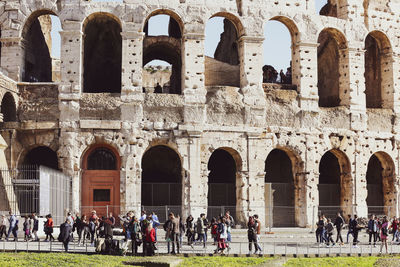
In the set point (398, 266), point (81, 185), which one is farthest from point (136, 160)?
point (398, 266)

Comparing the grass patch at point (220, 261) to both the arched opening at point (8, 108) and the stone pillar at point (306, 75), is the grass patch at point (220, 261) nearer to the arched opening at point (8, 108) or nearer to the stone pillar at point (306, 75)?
the stone pillar at point (306, 75)

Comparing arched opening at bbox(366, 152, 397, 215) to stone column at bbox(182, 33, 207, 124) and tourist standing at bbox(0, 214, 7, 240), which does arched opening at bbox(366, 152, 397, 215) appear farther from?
tourist standing at bbox(0, 214, 7, 240)

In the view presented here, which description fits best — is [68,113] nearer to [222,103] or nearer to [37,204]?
[37,204]

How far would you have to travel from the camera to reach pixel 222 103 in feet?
87.4

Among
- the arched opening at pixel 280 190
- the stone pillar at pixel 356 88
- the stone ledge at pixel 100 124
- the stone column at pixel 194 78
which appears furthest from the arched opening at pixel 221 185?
the stone pillar at pixel 356 88

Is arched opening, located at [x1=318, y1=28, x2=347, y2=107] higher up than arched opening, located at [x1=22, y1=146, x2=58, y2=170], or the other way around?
arched opening, located at [x1=318, y1=28, x2=347, y2=107]

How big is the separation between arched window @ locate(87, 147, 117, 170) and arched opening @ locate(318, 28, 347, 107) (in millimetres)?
11402

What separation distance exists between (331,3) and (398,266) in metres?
17.6

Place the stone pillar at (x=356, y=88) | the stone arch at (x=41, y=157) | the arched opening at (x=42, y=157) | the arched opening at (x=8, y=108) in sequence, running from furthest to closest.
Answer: the stone pillar at (x=356, y=88), the arched opening at (x=42, y=157), the stone arch at (x=41, y=157), the arched opening at (x=8, y=108)

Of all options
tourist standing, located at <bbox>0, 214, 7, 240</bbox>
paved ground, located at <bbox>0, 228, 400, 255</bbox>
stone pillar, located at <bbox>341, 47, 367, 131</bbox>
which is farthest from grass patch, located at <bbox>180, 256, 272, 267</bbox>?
stone pillar, located at <bbox>341, 47, 367, 131</bbox>

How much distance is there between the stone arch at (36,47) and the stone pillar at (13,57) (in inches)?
9.6

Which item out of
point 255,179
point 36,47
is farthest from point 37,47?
point 255,179

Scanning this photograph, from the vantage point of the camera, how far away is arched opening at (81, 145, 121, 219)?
25812 millimetres

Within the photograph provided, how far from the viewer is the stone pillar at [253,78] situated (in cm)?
2692
